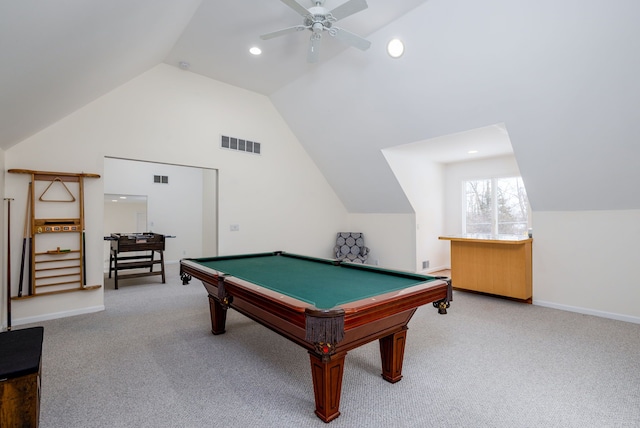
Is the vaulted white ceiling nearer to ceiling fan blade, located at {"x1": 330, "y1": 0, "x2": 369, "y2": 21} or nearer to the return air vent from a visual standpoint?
ceiling fan blade, located at {"x1": 330, "y1": 0, "x2": 369, "y2": 21}

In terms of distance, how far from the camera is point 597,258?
368cm

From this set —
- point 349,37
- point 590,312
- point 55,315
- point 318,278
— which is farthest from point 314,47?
point 590,312

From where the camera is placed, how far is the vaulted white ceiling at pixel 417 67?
87.7 inches

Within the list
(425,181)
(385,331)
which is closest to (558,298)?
(425,181)

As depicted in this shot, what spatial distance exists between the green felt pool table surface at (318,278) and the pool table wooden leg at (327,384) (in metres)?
0.34

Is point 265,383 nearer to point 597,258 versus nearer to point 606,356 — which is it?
point 606,356

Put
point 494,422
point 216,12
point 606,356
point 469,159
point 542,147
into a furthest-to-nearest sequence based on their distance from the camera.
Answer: point 469,159
point 542,147
point 216,12
point 606,356
point 494,422

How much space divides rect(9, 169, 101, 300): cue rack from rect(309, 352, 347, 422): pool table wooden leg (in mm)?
3501

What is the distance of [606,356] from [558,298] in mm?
1516

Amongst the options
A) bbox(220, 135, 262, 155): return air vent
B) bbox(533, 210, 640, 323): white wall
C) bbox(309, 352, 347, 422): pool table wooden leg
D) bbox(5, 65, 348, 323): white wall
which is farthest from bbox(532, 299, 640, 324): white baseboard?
bbox(220, 135, 262, 155): return air vent

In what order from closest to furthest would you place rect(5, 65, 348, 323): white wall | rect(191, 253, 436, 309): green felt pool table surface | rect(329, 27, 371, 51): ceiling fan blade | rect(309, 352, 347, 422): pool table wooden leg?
rect(309, 352, 347, 422): pool table wooden leg < rect(191, 253, 436, 309): green felt pool table surface < rect(329, 27, 371, 51): ceiling fan blade < rect(5, 65, 348, 323): white wall

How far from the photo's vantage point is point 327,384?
1.77m

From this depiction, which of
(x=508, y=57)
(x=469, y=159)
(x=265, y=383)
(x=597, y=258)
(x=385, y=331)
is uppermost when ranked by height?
(x=508, y=57)

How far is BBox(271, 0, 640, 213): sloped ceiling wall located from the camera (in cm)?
261
